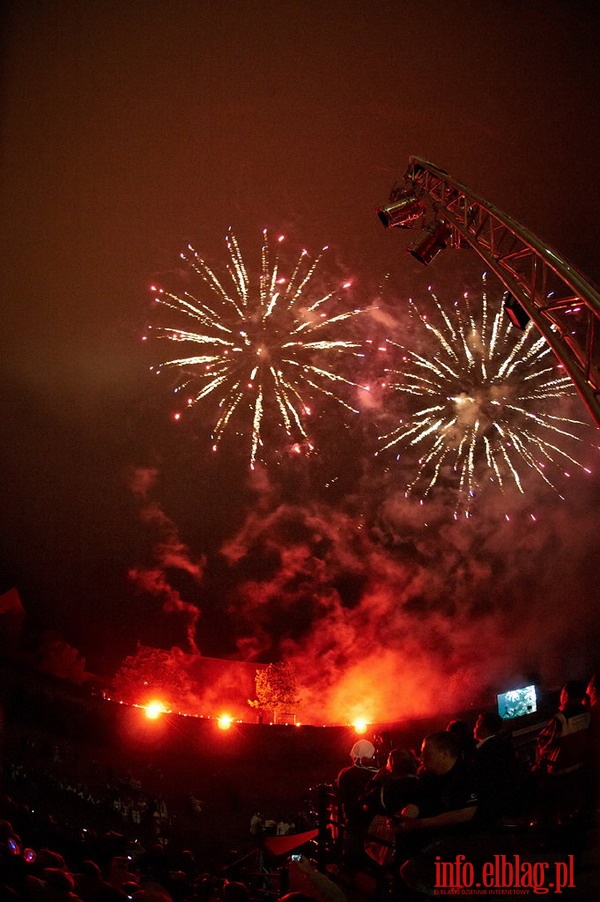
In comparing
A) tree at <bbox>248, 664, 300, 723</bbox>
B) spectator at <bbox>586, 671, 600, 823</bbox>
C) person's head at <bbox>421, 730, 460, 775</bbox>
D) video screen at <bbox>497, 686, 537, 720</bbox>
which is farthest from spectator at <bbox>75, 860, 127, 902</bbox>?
tree at <bbox>248, 664, 300, 723</bbox>

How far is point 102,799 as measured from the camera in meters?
18.1

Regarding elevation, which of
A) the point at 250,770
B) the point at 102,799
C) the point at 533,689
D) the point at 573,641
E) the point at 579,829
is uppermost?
the point at 573,641

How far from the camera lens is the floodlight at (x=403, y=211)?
9047 mm

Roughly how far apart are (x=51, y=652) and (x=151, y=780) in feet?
45.8

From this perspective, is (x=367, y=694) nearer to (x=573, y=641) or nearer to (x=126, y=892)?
(x=573, y=641)

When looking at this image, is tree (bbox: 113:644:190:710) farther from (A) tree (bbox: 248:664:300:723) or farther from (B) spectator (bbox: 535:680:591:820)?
(B) spectator (bbox: 535:680:591:820)

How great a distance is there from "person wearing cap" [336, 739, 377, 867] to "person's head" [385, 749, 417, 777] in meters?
0.46

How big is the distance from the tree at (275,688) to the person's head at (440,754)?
35.1 meters

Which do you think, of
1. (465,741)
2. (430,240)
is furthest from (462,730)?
(430,240)

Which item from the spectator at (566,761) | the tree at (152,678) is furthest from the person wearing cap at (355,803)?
the tree at (152,678)

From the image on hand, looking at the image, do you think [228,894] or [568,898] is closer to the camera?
[568,898]


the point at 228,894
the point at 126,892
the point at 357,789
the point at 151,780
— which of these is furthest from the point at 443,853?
the point at 151,780

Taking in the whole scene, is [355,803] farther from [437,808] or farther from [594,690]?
[594,690]

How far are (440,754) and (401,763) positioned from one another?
1.96ft
